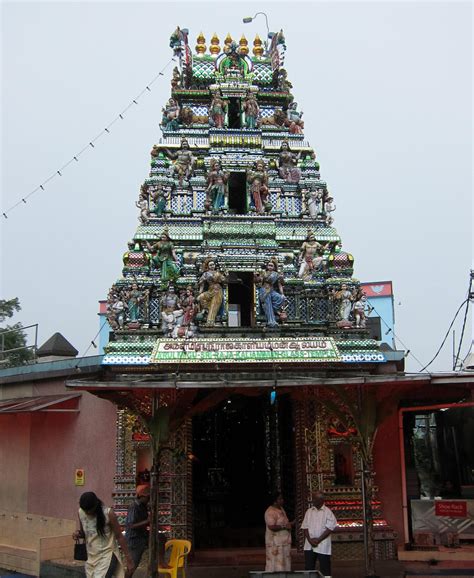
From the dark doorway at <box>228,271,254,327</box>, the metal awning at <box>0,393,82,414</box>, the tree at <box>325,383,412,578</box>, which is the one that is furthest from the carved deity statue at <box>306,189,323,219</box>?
the metal awning at <box>0,393,82,414</box>

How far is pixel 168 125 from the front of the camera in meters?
16.4

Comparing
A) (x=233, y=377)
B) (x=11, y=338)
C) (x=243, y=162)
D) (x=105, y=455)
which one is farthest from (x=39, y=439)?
(x=11, y=338)

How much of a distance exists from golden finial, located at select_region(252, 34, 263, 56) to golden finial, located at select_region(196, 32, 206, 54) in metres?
1.48

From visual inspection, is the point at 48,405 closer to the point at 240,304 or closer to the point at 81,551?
the point at 240,304

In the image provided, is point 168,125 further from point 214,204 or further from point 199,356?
point 199,356

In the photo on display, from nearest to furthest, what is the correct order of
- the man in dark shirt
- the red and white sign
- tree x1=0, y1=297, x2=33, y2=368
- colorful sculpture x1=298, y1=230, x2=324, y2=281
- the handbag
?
the handbag < the man in dark shirt < the red and white sign < colorful sculpture x1=298, y1=230, x2=324, y2=281 < tree x1=0, y1=297, x2=33, y2=368

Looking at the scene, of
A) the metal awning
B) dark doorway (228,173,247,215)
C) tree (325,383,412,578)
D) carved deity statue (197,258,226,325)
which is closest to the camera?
tree (325,383,412,578)

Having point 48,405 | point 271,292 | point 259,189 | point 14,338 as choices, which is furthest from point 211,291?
point 14,338

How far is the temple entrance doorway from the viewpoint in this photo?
14007mm

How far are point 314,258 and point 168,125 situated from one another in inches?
209

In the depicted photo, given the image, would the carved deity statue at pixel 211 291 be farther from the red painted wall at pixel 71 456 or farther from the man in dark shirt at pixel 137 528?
the man in dark shirt at pixel 137 528

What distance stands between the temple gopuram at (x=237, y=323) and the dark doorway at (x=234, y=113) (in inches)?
1.4

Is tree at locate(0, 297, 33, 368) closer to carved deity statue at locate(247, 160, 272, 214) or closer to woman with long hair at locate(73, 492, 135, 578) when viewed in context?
Answer: carved deity statue at locate(247, 160, 272, 214)

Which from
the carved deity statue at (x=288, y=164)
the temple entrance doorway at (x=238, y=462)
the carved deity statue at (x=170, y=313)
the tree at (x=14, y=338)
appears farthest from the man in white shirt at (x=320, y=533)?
the tree at (x=14, y=338)
